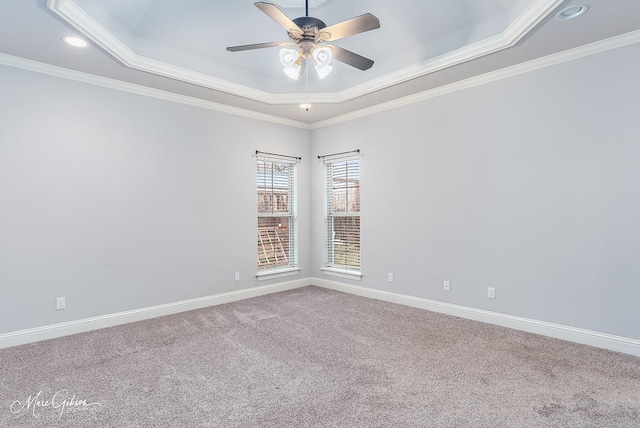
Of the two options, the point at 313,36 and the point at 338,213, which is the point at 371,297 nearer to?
the point at 338,213

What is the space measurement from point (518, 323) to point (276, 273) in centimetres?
324

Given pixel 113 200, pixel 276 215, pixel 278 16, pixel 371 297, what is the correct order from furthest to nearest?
1. pixel 276 215
2. pixel 371 297
3. pixel 113 200
4. pixel 278 16

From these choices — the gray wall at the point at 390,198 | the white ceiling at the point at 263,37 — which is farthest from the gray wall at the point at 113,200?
the white ceiling at the point at 263,37

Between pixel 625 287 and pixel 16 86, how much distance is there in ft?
19.2

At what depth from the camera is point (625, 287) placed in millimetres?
2889

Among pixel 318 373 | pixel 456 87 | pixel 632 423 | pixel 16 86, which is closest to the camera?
pixel 632 423

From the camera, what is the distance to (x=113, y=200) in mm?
3725

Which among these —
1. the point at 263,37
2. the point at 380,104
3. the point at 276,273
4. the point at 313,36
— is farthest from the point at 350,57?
the point at 276,273

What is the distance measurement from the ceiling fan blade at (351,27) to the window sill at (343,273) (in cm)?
340

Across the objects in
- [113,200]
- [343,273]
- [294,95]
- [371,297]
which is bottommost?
[371,297]

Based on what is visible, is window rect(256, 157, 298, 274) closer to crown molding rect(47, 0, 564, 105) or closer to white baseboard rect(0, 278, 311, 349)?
white baseboard rect(0, 278, 311, 349)

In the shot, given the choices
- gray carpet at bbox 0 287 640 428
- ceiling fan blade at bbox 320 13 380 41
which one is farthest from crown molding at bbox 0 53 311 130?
gray carpet at bbox 0 287 640 428

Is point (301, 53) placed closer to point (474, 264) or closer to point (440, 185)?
point (440, 185)

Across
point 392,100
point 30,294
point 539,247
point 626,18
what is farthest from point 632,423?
point 30,294
